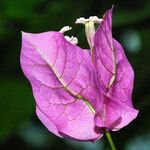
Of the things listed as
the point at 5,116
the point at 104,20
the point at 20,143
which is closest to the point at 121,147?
the point at 5,116

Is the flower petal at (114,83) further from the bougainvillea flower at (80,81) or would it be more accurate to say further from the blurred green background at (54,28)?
the blurred green background at (54,28)

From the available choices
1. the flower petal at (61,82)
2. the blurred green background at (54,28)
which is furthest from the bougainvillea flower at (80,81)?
the blurred green background at (54,28)

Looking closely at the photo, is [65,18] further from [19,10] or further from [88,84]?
[88,84]

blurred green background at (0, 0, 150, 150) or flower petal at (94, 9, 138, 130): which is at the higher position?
flower petal at (94, 9, 138, 130)

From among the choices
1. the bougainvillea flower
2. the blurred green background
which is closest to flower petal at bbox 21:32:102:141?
the bougainvillea flower

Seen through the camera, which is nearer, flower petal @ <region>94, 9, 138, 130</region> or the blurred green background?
flower petal @ <region>94, 9, 138, 130</region>

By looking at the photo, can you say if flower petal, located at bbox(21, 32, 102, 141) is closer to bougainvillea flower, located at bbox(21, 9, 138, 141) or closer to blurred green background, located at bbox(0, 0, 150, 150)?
bougainvillea flower, located at bbox(21, 9, 138, 141)
